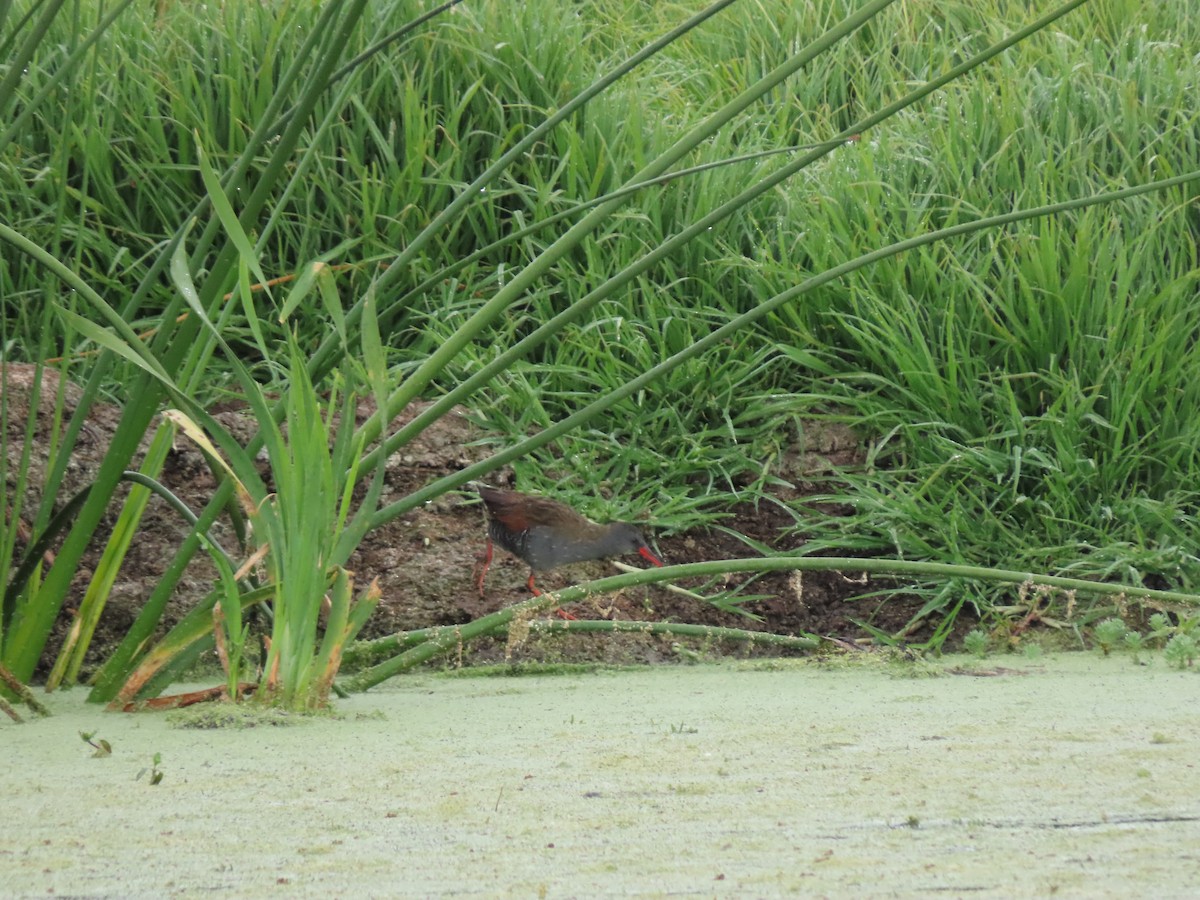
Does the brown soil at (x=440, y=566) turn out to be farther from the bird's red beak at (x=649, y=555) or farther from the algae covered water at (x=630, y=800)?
the algae covered water at (x=630, y=800)

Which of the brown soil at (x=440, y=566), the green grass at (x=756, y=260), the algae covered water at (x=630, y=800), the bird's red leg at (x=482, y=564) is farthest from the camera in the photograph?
the green grass at (x=756, y=260)

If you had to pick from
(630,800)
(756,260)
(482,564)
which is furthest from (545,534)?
(630,800)

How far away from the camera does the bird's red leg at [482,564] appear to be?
2.37 meters

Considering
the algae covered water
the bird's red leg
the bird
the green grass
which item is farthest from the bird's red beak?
the algae covered water

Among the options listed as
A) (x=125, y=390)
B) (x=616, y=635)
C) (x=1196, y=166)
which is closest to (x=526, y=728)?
(x=616, y=635)

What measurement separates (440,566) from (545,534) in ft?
0.75

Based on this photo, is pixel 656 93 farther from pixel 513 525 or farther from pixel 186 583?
pixel 186 583

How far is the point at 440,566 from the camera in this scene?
241 cm

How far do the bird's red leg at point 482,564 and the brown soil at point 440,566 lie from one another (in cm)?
1

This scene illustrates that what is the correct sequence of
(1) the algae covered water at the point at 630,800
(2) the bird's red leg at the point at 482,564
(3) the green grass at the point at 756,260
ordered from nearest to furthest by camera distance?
(1) the algae covered water at the point at 630,800
(2) the bird's red leg at the point at 482,564
(3) the green grass at the point at 756,260

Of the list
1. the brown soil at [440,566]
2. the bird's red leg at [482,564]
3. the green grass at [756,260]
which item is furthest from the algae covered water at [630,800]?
the green grass at [756,260]

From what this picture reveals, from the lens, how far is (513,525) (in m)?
2.33

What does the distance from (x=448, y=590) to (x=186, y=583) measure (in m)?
0.46

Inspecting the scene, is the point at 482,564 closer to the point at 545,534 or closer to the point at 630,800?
the point at 545,534
